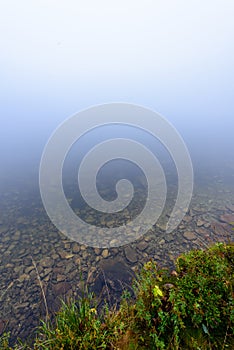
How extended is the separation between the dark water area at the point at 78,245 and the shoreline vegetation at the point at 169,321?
2.68ft

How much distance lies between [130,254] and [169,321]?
4.28m

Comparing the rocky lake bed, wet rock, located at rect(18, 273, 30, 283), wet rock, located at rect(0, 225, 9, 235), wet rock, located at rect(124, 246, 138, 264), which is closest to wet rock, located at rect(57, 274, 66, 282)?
the rocky lake bed

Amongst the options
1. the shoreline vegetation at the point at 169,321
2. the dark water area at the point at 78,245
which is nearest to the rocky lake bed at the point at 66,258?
the dark water area at the point at 78,245

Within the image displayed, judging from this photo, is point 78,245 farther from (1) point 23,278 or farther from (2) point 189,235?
(2) point 189,235

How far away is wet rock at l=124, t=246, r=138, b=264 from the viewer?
6.16 metres

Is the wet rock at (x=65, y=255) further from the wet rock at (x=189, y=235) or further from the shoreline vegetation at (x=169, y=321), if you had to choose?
the shoreline vegetation at (x=169, y=321)

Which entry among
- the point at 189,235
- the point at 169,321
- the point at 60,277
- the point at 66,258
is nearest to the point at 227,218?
the point at 189,235

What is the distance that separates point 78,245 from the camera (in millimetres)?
6844

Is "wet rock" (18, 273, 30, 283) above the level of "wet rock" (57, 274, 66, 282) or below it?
above

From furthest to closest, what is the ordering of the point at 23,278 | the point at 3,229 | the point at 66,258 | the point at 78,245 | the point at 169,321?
1. the point at 3,229
2. the point at 78,245
3. the point at 66,258
4. the point at 23,278
5. the point at 169,321

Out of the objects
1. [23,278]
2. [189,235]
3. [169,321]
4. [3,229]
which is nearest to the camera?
[169,321]

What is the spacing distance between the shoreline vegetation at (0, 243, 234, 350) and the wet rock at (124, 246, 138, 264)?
368 centimetres

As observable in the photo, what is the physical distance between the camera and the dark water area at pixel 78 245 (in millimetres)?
5098

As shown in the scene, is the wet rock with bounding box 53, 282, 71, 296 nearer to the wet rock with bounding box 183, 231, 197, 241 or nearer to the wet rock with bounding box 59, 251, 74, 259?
the wet rock with bounding box 59, 251, 74, 259
